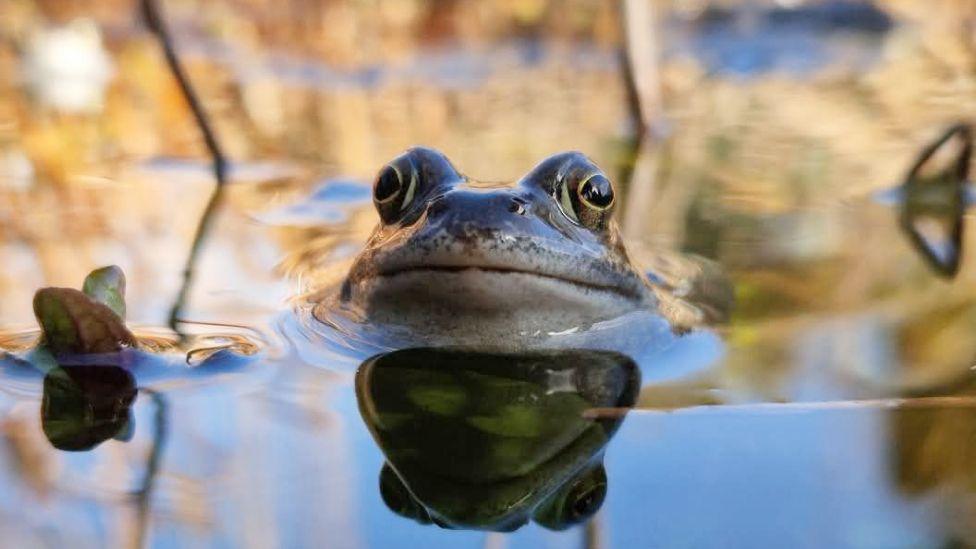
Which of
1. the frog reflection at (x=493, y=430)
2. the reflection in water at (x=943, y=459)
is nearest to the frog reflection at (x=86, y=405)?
the frog reflection at (x=493, y=430)

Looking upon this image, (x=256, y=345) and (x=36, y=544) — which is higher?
(x=36, y=544)

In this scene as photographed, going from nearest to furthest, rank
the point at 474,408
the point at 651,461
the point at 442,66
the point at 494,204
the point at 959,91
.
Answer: the point at 651,461
the point at 474,408
the point at 494,204
the point at 959,91
the point at 442,66

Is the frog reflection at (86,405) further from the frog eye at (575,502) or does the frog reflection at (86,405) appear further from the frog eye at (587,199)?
the frog eye at (587,199)

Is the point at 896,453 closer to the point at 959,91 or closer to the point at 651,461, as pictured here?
the point at 651,461

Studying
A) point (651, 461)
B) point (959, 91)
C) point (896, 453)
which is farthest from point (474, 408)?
point (959, 91)

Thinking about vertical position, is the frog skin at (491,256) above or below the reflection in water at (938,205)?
above

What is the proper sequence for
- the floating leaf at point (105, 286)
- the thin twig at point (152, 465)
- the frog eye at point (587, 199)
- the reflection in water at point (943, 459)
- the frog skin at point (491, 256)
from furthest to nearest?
the frog eye at point (587, 199), the frog skin at point (491, 256), the floating leaf at point (105, 286), the reflection in water at point (943, 459), the thin twig at point (152, 465)

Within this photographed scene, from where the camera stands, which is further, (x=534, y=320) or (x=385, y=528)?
(x=534, y=320)

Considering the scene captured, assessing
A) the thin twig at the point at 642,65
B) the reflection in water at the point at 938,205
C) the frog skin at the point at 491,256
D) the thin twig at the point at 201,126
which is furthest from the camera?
the thin twig at the point at 642,65
